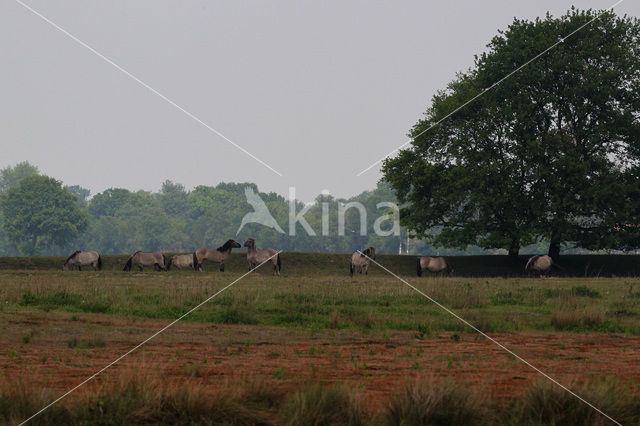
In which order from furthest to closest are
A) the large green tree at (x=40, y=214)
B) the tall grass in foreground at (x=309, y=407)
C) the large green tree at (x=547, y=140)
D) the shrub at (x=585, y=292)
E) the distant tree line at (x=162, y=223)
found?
the distant tree line at (x=162, y=223) < the large green tree at (x=40, y=214) < the large green tree at (x=547, y=140) < the shrub at (x=585, y=292) < the tall grass in foreground at (x=309, y=407)

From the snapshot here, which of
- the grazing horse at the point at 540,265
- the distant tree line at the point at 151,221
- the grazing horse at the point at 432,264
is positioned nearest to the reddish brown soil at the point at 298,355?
the grazing horse at the point at 540,265

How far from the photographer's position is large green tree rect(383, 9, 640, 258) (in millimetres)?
47281

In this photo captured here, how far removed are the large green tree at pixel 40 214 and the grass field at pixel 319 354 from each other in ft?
285

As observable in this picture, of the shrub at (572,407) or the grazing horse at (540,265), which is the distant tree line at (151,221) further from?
the shrub at (572,407)

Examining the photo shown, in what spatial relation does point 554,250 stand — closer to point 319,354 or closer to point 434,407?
point 319,354

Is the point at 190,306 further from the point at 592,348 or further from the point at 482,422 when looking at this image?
the point at 482,422

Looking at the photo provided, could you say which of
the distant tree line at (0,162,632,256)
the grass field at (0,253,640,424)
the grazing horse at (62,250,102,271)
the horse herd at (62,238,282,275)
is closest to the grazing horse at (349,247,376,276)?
the horse herd at (62,238,282,275)

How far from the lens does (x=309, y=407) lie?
30.4 feet

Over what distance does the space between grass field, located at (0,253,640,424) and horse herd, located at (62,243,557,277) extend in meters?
17.4

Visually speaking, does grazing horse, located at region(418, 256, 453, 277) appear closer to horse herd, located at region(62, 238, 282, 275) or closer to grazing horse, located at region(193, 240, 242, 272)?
horse herd, located at region(62, 238, 282, 275)

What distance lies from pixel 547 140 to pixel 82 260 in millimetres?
34313

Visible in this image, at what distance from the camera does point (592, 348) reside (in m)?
16.3

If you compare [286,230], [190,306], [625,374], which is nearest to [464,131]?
[190,306]

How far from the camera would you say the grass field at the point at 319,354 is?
30.9 ft
